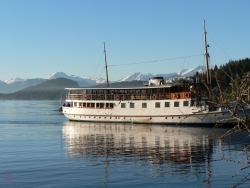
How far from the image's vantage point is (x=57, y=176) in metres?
21.8

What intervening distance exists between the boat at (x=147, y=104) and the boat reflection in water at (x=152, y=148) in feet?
20.0

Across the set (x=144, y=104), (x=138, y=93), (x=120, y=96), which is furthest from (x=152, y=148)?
(x=120, y=96)

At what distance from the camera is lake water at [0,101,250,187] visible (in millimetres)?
20516

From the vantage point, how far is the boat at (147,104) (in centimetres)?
5169

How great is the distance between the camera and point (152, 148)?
32125mm

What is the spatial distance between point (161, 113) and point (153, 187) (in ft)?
114

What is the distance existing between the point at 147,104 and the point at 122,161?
29.0 meters

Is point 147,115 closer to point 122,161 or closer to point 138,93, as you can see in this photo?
point 138,93

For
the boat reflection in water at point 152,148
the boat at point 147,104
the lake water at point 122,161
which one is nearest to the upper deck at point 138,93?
the boat at point 147,104

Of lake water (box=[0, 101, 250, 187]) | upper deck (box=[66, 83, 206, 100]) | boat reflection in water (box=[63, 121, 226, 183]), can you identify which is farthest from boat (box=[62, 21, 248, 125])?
lake water (box=[0, 101, 250, 187])

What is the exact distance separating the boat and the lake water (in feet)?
35.1

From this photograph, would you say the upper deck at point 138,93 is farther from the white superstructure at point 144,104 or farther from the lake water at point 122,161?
the lake water at point 122,161

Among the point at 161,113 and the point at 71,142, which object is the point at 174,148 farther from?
the point at 161,113

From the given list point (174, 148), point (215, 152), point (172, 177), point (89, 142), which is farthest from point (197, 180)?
point (89, 142)
